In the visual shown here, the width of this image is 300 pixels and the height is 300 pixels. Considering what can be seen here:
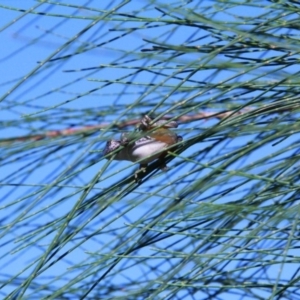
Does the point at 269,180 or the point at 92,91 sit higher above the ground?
the point at 92,91

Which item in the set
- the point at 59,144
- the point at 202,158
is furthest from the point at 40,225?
the point at 202,158

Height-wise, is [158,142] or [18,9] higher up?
[18,9]

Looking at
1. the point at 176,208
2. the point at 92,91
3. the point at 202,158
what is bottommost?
the point at 176,208

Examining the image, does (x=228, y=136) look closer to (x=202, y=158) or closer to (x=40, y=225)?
(x=202, y=158)

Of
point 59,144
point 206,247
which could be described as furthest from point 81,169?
point 206,247

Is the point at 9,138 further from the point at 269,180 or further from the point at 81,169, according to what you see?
the point at 269,180

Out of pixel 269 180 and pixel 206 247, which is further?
pixel 206 247
